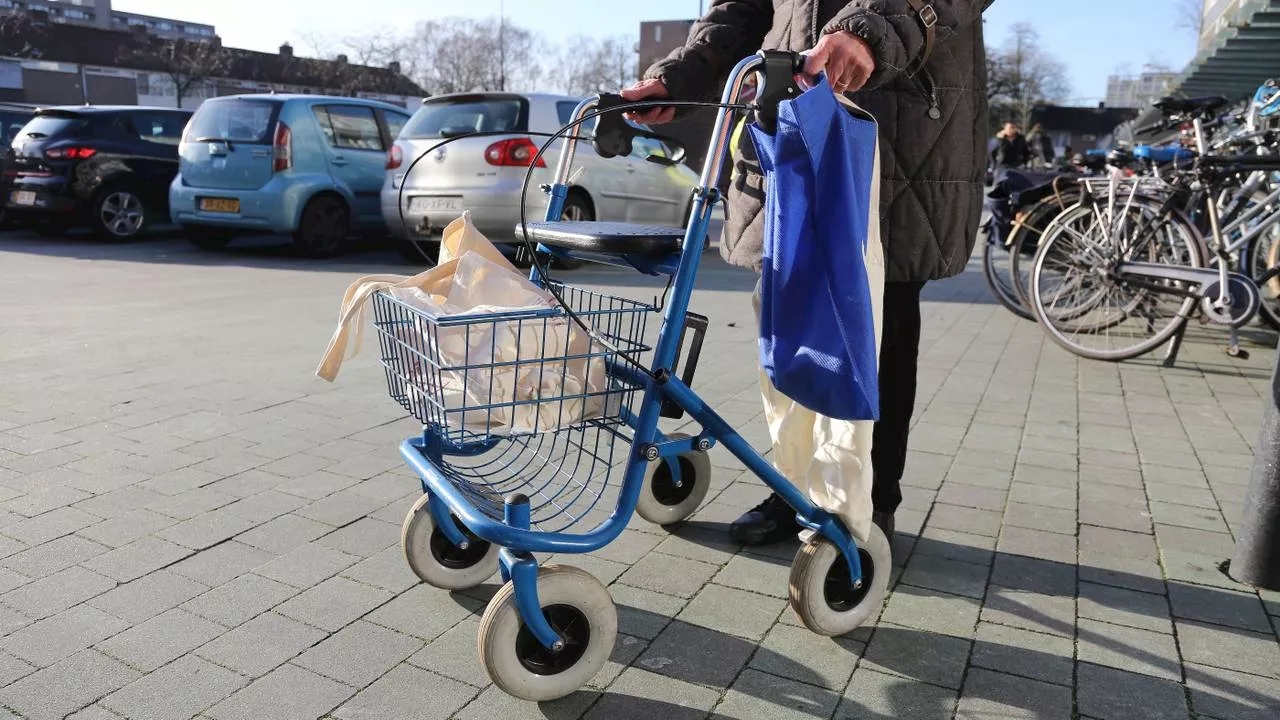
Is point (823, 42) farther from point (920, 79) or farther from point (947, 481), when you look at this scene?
point (947, 481)

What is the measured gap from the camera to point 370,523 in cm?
315

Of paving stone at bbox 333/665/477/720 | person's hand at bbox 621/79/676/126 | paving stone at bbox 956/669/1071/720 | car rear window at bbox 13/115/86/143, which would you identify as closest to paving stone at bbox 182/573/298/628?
paving stone at bbox 333/665/477/720

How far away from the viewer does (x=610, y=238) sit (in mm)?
2102

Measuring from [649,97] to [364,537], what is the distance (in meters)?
1.60

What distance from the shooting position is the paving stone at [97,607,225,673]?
2287mm

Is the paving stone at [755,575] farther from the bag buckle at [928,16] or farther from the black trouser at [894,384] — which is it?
the bag buckle at [928,16]

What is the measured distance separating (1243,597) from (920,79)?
1.71m

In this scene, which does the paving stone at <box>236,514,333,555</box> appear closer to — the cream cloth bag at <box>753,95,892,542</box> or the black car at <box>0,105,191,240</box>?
the cream cloth bag at <box>753,95,892,542</box>

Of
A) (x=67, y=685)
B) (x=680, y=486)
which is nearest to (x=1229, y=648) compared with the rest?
(x=680, y=486)

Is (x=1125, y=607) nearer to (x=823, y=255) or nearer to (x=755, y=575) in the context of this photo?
(x=755, y=575)

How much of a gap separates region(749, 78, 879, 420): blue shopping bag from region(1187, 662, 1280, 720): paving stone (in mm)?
1048

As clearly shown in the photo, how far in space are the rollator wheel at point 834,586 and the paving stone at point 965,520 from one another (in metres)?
0.76

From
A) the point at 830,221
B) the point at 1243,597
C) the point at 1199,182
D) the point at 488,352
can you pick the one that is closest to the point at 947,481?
the point at 1243,597

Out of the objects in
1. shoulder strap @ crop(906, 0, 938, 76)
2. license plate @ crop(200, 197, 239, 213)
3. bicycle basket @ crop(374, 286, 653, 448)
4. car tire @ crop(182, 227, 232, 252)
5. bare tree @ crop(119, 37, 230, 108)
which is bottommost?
car tire @ crop(182, 227, 232, 252)
